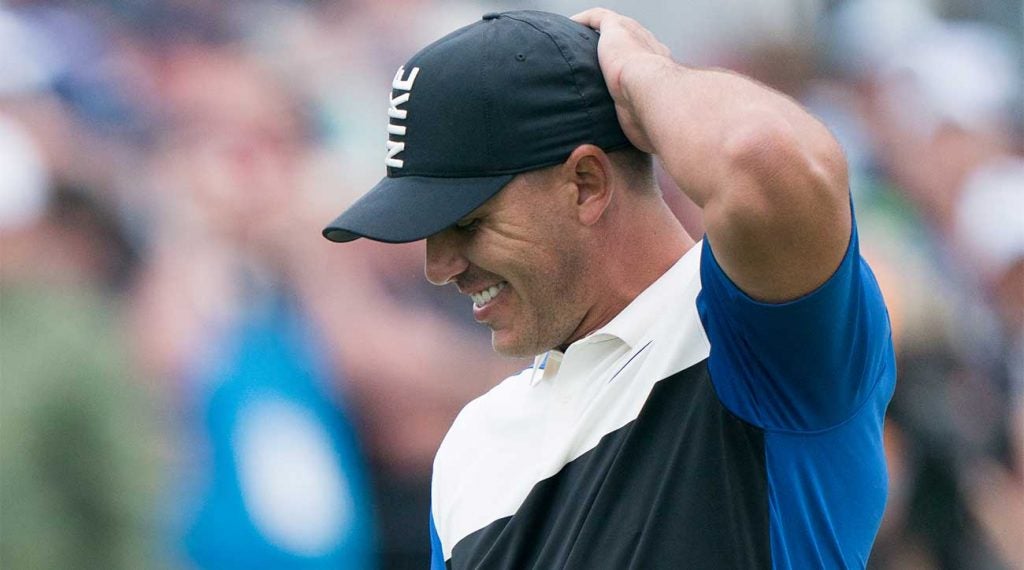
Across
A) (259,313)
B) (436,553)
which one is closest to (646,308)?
(436,553)

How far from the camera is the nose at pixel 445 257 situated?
181 cm

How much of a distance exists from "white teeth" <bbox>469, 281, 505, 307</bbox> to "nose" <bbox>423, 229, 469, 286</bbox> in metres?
0.04

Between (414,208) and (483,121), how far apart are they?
0.44 ft

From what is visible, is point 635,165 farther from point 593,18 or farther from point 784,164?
point 784,164

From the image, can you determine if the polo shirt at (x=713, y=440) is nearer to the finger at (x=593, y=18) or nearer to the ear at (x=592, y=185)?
the ear at (x=592, y=185)

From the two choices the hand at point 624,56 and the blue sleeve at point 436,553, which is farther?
the blue sleeve at point 436,553

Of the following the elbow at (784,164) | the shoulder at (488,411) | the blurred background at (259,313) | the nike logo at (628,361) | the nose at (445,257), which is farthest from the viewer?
the blurred background at (259,313)

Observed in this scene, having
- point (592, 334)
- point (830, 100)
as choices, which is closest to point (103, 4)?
point (830, 100)

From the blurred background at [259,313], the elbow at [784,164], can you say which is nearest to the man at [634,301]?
the elbow at [784,164]

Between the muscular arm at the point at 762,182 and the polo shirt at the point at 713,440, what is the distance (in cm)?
3

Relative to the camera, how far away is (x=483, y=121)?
1728 millimetres

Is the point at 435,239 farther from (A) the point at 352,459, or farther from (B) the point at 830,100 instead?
(B) the point at 830,100

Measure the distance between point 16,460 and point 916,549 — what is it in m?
2.36

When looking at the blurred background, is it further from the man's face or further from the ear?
the ear
